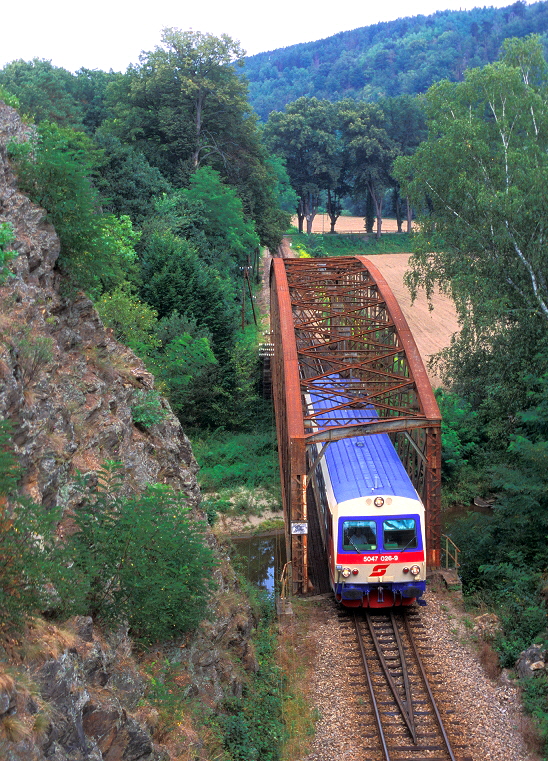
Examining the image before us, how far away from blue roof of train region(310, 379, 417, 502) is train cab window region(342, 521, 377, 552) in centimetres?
61

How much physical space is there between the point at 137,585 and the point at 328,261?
69.3 ft

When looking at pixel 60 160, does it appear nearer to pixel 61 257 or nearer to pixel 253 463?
pixel 61 257

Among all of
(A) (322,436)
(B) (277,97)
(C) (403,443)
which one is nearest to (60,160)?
(A) (322,436)

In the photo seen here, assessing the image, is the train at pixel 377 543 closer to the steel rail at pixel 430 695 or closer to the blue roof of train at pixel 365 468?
the blue roof of train at pixel 365 468

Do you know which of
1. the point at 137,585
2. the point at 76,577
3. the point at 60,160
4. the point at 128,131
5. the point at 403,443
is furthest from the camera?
the point at 128,131

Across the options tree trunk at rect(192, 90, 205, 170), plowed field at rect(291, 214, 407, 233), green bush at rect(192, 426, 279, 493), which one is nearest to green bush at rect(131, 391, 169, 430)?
green bush at rect(192, 426, 279, 493)

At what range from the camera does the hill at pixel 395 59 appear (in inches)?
5669

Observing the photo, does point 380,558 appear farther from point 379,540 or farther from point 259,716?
point 259,716

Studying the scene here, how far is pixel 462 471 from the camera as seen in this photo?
93.6ft

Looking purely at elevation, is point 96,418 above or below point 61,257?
below

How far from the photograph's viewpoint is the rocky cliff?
24.5 feet

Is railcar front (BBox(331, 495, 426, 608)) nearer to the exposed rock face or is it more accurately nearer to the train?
the train

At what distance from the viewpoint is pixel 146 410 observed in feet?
50.4

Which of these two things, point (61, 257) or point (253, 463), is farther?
point (253, 463)
